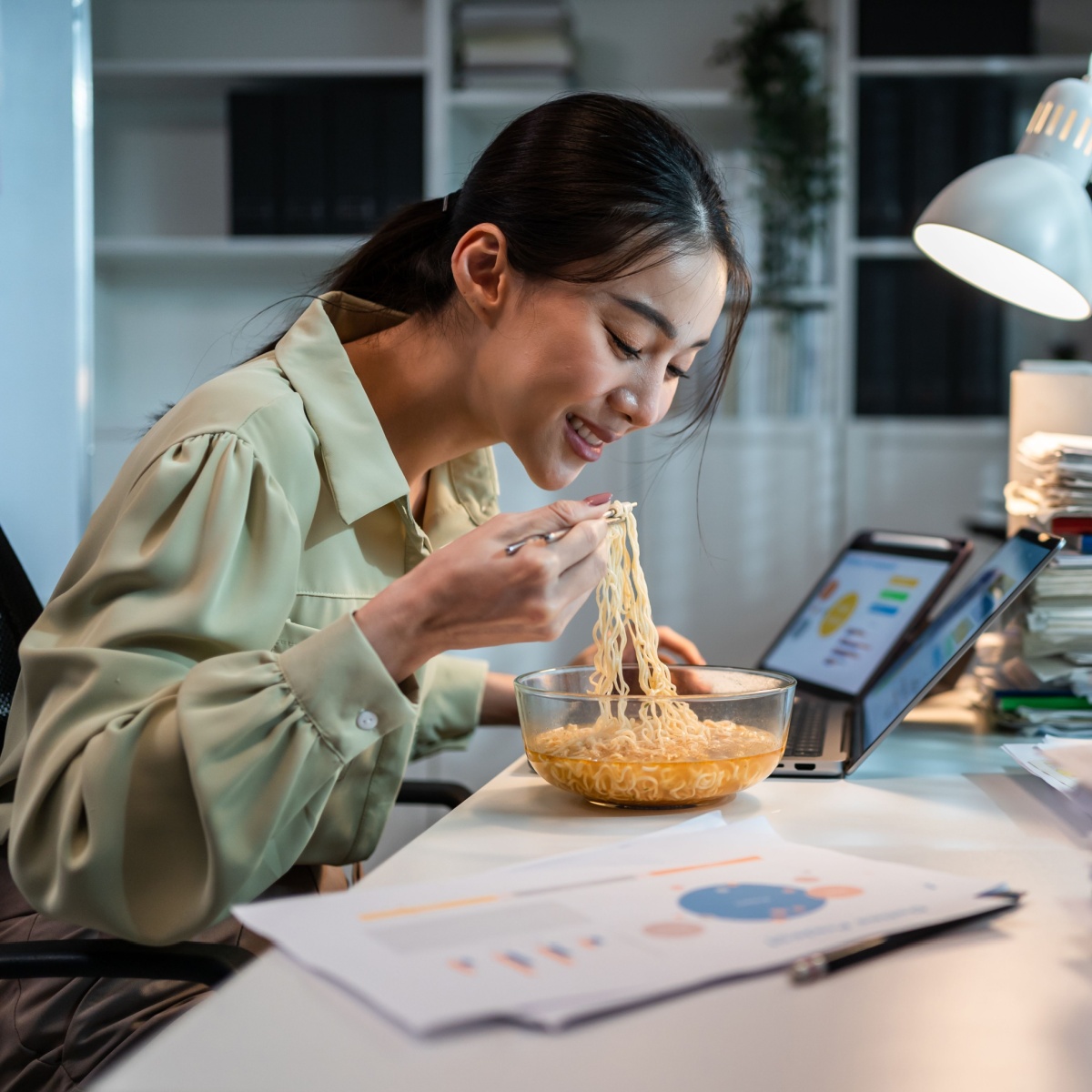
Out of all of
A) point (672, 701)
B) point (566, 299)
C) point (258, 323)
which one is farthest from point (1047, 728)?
point (258, 323)

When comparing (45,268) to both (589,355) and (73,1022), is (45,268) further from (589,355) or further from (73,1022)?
(73,1022)

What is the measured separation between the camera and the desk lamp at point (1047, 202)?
120 centimetres

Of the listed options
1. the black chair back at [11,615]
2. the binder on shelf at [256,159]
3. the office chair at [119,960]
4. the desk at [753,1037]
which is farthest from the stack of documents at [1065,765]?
the binder on shelf at [256,159]

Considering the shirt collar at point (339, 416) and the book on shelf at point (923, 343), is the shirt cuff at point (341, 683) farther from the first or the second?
the book on shelf at point (923, 343)

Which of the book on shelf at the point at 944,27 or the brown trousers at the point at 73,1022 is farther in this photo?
the book on shelf at the point at 944,27

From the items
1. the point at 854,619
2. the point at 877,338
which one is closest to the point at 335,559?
the point at 854,619

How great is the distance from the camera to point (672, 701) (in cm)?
85

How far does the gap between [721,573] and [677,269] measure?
68.2 inches

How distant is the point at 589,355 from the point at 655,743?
0.39 meters

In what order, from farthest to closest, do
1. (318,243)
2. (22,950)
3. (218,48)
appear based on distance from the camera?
1. (218,48)
2. (318,243)
3. (22,950)

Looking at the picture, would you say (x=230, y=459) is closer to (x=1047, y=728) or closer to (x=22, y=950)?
(x=22, y=950)

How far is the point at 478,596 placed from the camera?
788 mm

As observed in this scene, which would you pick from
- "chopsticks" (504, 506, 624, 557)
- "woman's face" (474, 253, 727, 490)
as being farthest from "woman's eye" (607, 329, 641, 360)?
"chopsticks" (504, 506, 624, 557)

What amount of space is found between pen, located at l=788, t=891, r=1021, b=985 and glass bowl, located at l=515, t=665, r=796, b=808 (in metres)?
0.25
